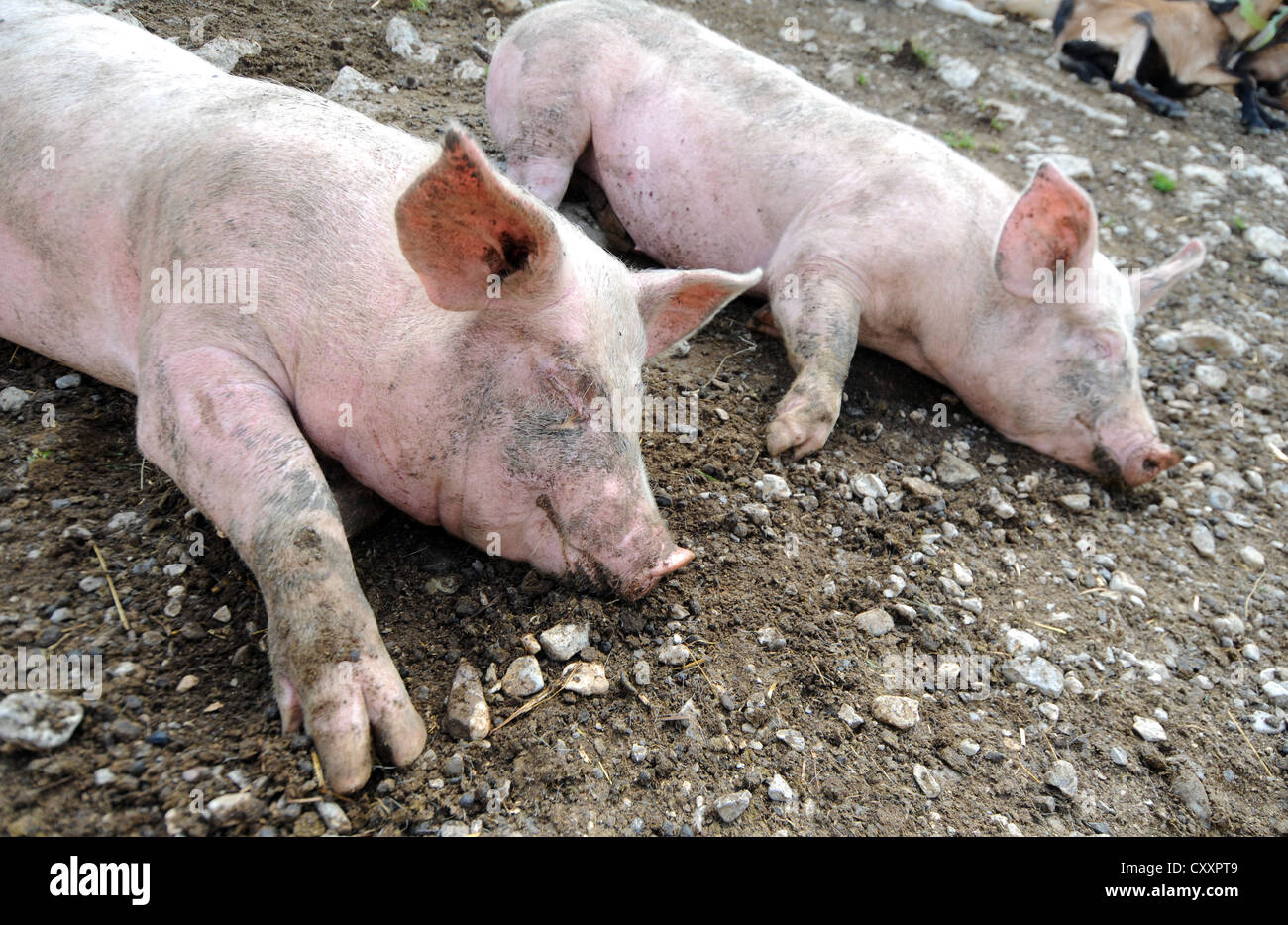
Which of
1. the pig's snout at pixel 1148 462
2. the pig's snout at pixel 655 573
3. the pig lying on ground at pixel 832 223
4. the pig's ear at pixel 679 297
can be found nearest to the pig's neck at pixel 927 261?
the pig lying on ground at pixel 832 223

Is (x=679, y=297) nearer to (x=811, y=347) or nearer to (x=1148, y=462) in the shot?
(x=811, y=347)

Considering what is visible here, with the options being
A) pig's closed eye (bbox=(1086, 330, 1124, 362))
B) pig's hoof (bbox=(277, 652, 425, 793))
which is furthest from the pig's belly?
pig's closed eye (bbox=(1086, 330, 1124, 362))

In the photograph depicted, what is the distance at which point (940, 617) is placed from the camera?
3115mm

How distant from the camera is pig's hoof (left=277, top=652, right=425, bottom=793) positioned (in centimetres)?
212

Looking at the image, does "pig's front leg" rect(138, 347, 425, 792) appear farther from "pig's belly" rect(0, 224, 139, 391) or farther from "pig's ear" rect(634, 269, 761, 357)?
"pig's ear" rect(634, 269, 761, 357)

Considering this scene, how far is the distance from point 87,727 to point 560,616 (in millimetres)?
1121

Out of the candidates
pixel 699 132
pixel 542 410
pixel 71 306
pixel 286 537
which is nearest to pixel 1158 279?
pixel 699 132

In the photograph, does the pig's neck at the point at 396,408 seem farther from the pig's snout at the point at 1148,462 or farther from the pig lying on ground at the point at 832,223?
the pig's snout at the point at 1148,462

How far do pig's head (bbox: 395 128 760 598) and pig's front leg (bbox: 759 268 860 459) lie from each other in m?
1.17

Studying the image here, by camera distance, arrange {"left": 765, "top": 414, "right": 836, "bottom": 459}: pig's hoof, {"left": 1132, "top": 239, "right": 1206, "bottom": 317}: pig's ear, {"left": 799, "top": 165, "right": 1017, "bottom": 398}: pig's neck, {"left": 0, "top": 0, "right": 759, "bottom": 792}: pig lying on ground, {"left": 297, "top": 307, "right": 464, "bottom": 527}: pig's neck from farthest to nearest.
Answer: {"left": 1132, "top": 239, "right": 1206, "bottom": 317}: pig's ear < {"left": 799, "top": 165, "right": 1017, "bottom": 398}: pig's neck < {"left": 765, "top": 414, "right": 836, "bottom": 459}: pig's hoof < {"left": 297, "top": 307, "right": 464, "bottom": 527}: pig's neck < {"left": 0, "top": 0, "right": 759, "bottom": 792}: pig lying on ground

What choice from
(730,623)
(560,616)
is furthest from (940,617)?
(560,616)

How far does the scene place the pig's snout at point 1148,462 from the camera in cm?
380

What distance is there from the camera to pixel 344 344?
257 cm

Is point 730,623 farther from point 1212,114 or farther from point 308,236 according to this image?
point 1212,114
